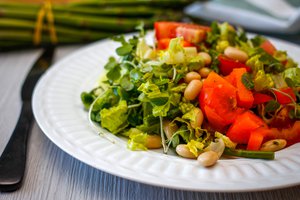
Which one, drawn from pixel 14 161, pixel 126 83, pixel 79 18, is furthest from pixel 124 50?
pixel 79 18

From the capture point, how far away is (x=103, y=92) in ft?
5.98

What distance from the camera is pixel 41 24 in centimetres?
293

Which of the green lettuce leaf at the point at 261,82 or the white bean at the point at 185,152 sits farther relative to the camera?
the green lettuce leaf at the point at 261,82

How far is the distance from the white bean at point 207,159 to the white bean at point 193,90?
0.92 ft

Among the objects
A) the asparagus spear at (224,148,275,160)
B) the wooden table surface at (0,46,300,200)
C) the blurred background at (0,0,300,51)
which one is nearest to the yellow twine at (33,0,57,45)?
the blurred background at (0,0,300,51)

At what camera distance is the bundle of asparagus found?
A: 2891 mm

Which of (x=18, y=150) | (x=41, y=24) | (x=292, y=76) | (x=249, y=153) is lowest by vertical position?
(x=41, y=24)

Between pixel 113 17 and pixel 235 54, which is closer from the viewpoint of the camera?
pixel 235 54

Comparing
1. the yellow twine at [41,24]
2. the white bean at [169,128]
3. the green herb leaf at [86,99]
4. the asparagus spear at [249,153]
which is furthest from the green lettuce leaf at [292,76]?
the yellow twine at [41,24]

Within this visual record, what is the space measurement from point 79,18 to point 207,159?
6.40 feet

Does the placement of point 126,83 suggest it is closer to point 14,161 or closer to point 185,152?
point 185,152

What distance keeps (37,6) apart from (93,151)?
1885 mm

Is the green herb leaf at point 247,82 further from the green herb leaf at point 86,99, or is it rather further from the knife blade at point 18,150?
the knife blade at point 18,150

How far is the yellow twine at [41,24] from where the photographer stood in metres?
2.91
